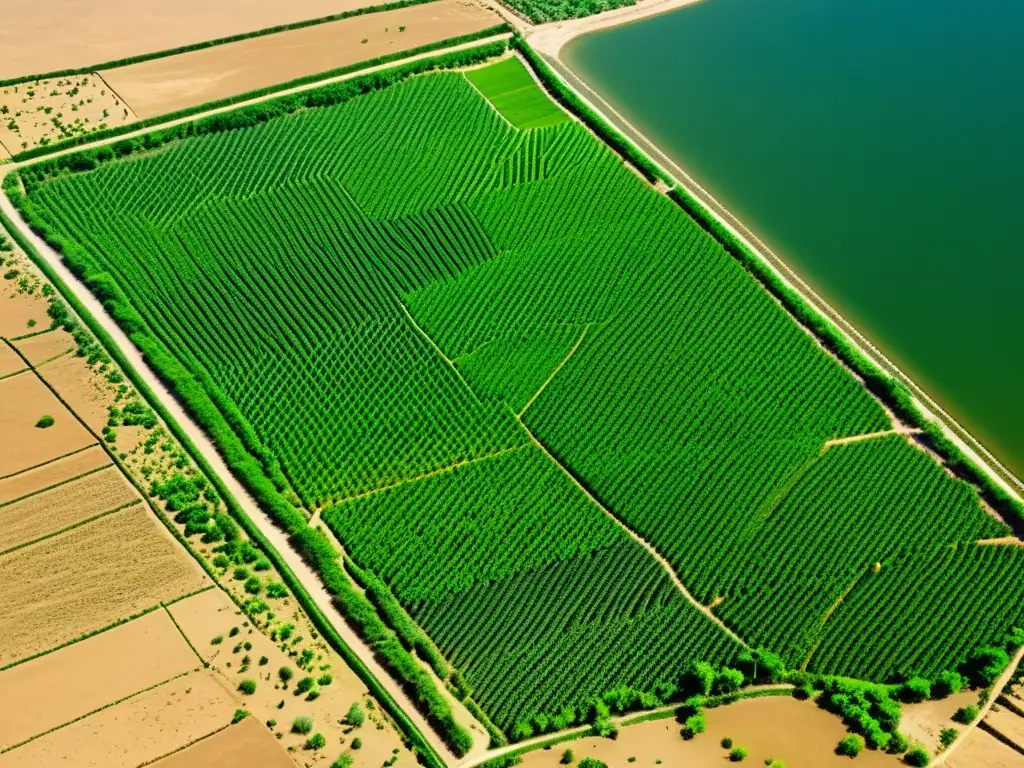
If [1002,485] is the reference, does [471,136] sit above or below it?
above

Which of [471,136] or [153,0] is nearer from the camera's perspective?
[471,136]

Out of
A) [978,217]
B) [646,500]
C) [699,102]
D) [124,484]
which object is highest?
[699,102]

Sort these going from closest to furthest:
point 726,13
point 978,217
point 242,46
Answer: point 978,217 < point 242,46 < point 726,13

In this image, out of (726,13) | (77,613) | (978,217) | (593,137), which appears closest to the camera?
(77,613)

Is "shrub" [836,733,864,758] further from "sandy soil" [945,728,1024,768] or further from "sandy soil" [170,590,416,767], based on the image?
"sandy soil" [170,590,416,767]

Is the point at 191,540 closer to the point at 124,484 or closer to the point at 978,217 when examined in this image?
the point at 124,484

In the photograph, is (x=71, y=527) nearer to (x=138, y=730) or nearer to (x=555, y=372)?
(x=138, y=730)

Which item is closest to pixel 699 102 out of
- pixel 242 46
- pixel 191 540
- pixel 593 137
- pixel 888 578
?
pixel 593 137
